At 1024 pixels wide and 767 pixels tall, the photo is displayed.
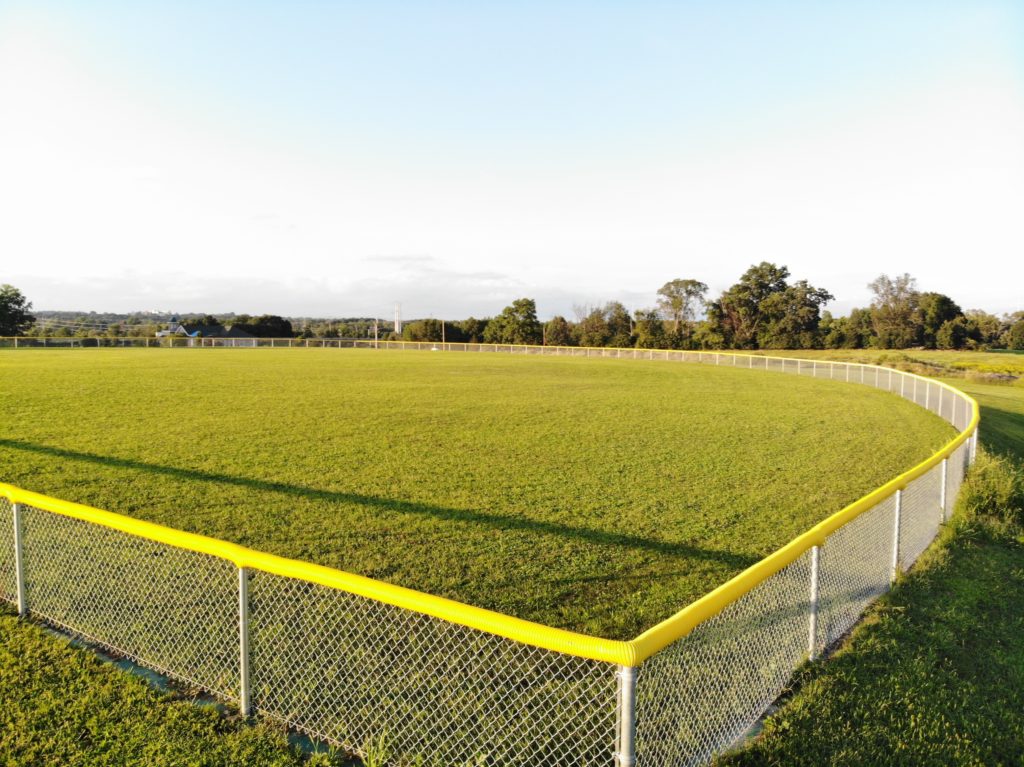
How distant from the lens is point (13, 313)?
260ft

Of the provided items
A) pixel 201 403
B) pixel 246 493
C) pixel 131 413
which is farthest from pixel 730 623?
pixel 201 403

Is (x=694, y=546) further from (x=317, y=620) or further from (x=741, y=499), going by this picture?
(x=317, y=620)

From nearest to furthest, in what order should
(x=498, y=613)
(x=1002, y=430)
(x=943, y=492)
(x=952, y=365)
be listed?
(x=498, y=613) → (x=943, y=492) → (x=1002, y=430) → (x=952, y=365)

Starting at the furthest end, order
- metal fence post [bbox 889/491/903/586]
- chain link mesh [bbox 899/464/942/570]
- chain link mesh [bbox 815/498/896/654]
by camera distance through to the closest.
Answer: chain link mesh [bbox 899/464/942/570], metal fence post [bbox 889/491/903/586], chain link mesh [bbox 815/498/896/654]

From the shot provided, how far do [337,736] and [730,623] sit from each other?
256cm

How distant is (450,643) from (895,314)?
90612mm

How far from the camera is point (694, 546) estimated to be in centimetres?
795

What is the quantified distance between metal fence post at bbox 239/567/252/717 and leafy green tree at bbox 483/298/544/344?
304ft

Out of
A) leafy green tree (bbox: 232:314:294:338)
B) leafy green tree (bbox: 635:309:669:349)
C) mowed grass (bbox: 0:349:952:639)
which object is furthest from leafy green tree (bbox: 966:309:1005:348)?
leafy green tree (bbox: 232:314:294:338)

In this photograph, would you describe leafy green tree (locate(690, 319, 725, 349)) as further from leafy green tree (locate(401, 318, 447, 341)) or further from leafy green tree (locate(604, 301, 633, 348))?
leafy green tree (locate(401, 318, 447, 341))

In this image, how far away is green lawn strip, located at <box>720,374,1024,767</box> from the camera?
4.04m

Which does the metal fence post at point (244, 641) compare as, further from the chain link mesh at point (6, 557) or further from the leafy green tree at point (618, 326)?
the leafy green tree at point (618, 326)

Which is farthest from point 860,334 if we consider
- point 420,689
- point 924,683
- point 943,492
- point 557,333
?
point 420,689

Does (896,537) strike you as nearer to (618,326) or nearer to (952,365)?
(952,365)
